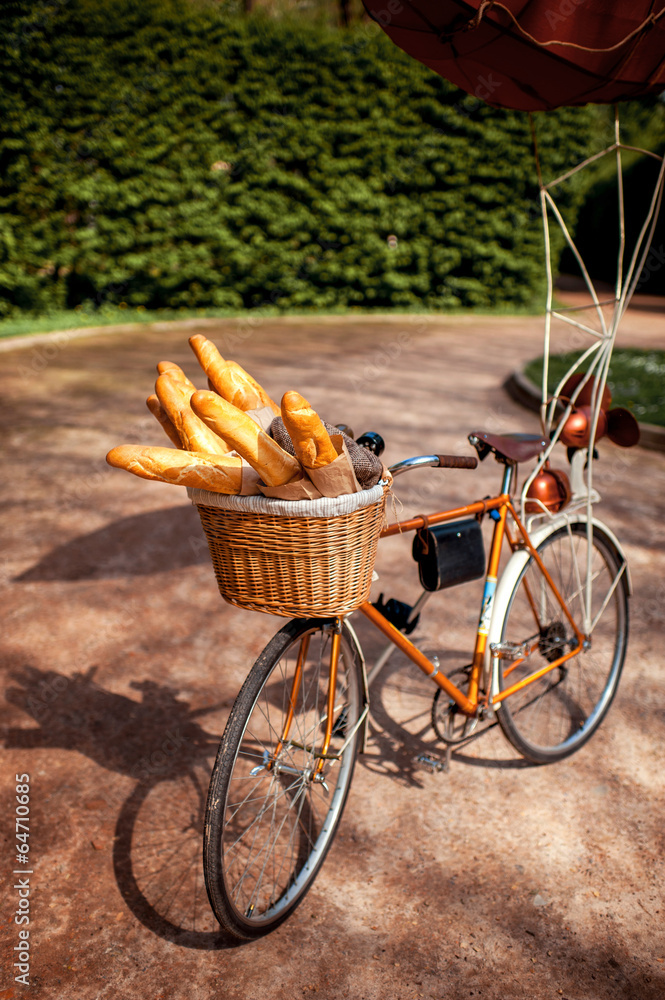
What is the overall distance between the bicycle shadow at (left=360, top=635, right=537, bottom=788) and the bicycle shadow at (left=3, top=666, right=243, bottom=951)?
0.61m

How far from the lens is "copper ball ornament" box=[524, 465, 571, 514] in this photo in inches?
99.0

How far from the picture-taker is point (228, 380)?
1.72 m

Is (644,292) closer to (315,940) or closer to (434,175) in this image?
(434,175)

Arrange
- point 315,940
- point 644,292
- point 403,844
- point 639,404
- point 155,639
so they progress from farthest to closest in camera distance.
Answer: point 644,292, point 639,404, point 155,639, point 403,844, point 315,940

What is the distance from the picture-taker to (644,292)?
2084cm

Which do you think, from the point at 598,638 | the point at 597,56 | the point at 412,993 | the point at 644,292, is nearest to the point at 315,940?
the point at 412,993

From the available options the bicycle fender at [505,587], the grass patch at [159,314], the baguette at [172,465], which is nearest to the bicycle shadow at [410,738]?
the bicycle fender at [505,587]

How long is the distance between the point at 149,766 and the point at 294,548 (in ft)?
4.66

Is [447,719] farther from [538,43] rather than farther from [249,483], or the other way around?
[538,43]

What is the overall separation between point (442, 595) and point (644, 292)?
2000cm

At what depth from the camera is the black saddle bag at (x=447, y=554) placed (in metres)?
2.18

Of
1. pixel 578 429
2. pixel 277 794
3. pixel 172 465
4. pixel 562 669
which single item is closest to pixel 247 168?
pixel 578 429

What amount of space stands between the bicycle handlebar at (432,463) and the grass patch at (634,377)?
15.0 ft

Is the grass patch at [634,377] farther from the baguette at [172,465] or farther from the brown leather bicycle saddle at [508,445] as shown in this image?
the baguette at [172,465]
